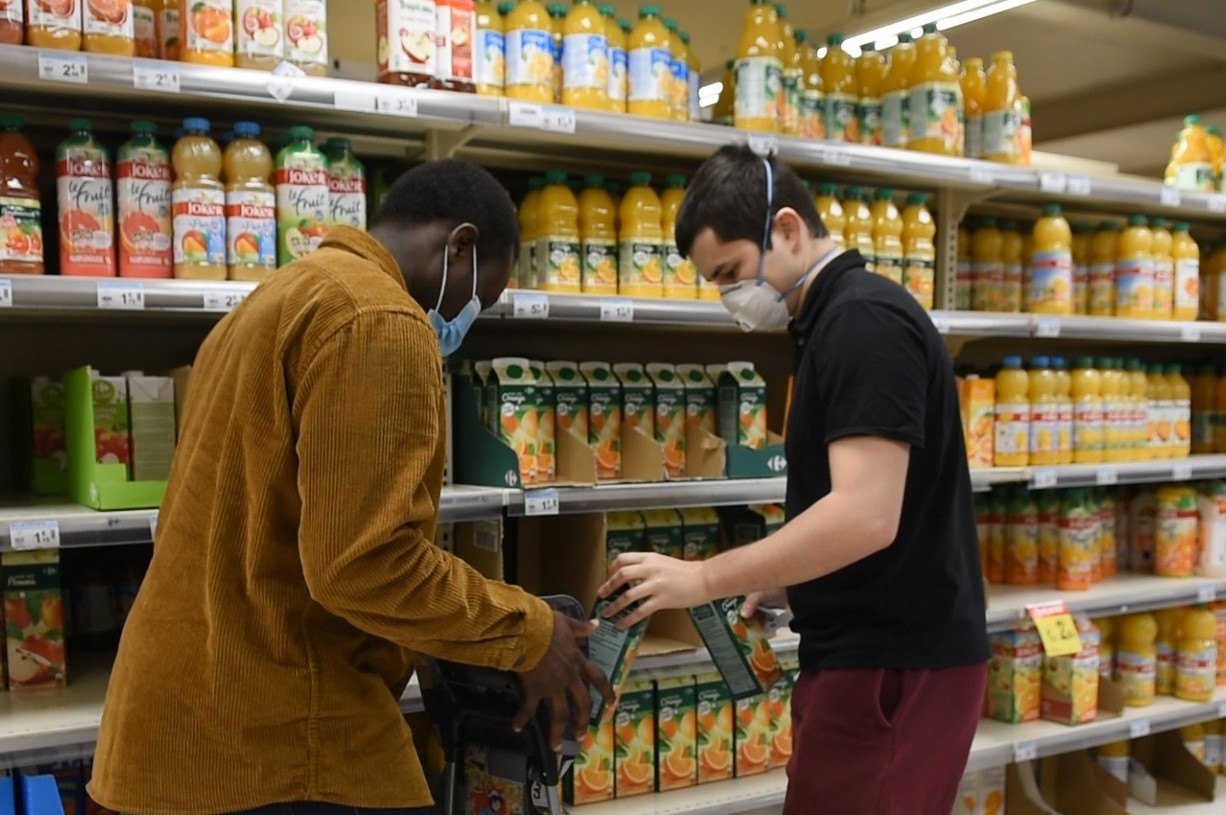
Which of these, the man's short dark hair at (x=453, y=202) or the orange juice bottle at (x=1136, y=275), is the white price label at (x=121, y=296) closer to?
the man's short dark hair at (x=453, y=202)

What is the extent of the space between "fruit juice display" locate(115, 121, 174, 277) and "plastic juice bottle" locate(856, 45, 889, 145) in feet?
6.57

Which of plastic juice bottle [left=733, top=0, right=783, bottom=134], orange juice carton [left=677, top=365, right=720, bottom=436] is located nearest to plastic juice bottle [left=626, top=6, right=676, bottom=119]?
plastic juice bottle [left=733, top=0, right=783, bottom=134]

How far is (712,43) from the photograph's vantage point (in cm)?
529

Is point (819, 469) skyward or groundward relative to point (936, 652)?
skyward

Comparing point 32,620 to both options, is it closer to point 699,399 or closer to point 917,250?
point 699,399

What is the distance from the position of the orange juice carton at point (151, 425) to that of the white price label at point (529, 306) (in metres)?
0.79

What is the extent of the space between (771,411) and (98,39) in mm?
2371

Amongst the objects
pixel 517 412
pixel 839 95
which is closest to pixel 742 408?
pixel 517 412

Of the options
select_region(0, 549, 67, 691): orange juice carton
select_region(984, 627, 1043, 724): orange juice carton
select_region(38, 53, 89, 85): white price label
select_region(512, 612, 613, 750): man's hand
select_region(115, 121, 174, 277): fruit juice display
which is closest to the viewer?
select_region(512, 612, 613, 750): man's hand

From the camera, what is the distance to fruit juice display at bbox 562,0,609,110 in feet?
8.77

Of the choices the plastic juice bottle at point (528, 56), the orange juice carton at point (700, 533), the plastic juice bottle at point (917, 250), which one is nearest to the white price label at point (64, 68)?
the plastic juice bottle at point (528, 56)

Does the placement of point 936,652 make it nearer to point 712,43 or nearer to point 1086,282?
point 1086,282

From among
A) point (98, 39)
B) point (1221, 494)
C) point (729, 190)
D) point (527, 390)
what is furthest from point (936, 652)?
point (1221, 494)

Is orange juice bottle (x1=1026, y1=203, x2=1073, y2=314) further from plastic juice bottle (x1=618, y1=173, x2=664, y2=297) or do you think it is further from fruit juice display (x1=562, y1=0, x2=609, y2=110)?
fruit juice display (x1=562, y1=0, x2=609, y2=110)
